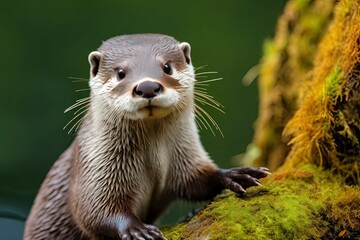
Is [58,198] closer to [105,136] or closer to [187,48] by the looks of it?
[105,136]

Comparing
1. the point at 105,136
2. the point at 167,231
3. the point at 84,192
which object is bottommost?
the point at 167,231

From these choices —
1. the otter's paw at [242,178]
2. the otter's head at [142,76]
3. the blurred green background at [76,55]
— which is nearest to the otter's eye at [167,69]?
the otter's head at [142,76]

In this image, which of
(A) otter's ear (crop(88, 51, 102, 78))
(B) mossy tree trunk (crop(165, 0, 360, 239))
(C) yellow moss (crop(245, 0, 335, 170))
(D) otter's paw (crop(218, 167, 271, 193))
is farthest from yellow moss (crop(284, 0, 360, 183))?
(A) otter's ear (crop(88, 51, 102, 78))

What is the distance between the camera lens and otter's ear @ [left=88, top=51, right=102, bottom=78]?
347 cm

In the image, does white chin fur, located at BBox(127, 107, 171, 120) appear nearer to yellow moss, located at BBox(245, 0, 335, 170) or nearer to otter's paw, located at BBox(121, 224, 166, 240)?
otter's paw, located at BBox(121, 224, 166, 240)

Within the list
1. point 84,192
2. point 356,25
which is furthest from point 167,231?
point 356,25

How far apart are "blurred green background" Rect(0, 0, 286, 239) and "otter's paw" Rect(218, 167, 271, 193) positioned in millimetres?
3795

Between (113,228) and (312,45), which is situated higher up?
(312,45)

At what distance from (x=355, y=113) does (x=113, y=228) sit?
1.23 meters

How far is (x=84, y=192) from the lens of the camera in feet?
11.2

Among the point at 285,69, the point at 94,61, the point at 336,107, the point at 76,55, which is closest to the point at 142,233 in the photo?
the point at 94,61

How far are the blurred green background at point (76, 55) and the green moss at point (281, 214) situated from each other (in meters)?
4.00

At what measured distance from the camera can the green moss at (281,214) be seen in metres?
2.90

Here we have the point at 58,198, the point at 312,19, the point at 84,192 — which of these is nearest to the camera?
the point at 84,192
